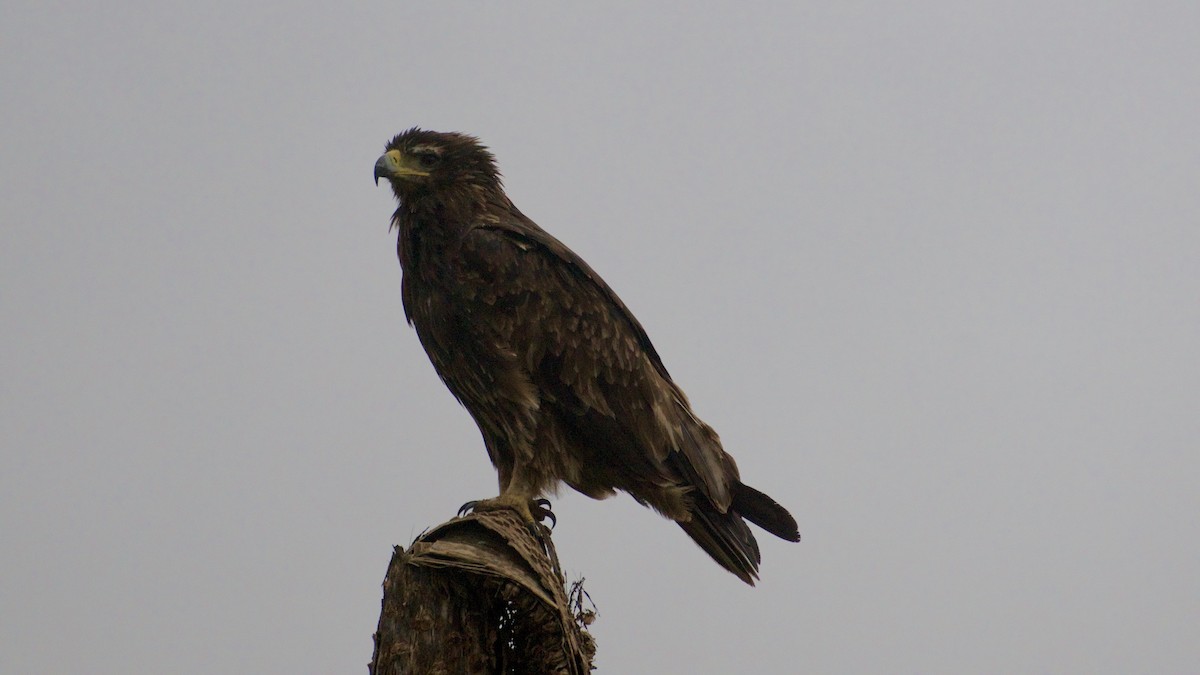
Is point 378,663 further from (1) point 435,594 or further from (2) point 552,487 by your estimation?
(2) point 552,487

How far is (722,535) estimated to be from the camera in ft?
18.3

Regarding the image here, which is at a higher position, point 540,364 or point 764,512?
point 540,364

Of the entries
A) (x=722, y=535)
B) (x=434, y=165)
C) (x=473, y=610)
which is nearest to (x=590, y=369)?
(x=722, y=535)

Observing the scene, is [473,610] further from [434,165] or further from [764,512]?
[434,165]

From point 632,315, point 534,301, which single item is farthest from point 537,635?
point 632,315

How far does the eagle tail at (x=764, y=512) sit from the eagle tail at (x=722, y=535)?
66mm

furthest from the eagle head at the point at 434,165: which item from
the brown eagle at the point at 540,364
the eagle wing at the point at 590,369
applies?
the eagle wing at the point at 590,369

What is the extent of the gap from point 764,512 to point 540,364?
1.38m

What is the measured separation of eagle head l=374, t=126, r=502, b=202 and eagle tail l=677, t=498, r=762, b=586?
81.3 inches

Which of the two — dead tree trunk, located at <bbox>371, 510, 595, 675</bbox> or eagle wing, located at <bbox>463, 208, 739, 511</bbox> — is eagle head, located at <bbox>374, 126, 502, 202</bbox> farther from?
dead tree trunk, located at <bbox>371, 510, 595, 675</bbox>

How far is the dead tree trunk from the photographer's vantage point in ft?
12.3

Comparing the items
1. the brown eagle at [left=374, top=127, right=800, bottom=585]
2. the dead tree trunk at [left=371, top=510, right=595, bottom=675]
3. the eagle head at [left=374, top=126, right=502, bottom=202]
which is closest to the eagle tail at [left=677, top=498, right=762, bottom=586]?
the brown eagle at [left=374, top=127, right=800, bottom=585]

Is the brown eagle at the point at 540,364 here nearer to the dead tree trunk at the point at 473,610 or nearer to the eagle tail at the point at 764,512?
the eagle tail at the point at 764,512

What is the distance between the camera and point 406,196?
19.0 ft
